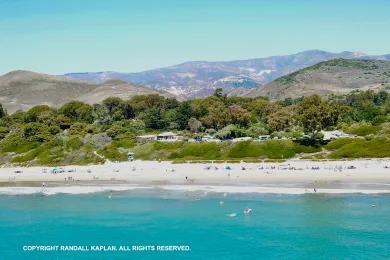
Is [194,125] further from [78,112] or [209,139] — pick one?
[78,112]

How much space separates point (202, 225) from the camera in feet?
173

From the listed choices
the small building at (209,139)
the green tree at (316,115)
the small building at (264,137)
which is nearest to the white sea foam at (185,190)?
the small building at (209,139)

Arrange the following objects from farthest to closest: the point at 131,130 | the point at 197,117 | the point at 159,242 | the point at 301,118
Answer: the point at 197,117 → the point at 131,130 → the point at 301,118 → the point at 159,242

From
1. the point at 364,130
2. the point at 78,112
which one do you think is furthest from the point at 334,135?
the point at 78,112

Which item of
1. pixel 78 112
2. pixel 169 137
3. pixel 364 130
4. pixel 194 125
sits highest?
pixel 78 112

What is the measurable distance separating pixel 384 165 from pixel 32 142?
71.5 meters

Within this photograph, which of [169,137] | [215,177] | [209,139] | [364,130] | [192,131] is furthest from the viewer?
[192,131]

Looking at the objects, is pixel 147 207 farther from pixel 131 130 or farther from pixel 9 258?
pixel 131 130

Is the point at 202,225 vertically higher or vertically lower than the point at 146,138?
lower

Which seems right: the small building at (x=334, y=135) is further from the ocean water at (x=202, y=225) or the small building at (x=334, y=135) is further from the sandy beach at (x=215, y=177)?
the ocean water at (x=202, y=225)

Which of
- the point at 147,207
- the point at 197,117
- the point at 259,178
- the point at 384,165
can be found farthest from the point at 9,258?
the point at 197,117

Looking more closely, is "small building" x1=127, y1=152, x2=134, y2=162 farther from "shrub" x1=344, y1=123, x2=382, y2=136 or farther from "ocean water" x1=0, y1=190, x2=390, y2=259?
"shrub" x1=344, y1=123, x2=382, y2=136

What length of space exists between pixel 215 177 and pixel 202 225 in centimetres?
2697

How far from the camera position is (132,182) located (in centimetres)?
7888
